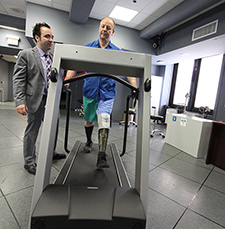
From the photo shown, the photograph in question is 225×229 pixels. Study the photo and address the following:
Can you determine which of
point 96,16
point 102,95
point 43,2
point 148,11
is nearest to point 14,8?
point 43,2

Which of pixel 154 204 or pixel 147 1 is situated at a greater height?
pixel 147 1

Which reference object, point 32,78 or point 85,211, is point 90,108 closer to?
point 32,78

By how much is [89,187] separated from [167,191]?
91 centimetres

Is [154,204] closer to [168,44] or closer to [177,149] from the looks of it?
[177,149]

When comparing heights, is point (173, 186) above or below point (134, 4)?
below

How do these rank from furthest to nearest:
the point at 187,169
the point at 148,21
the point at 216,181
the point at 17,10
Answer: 1. the point at 17,10
2. the point at 148,21
3. the point at 187,169
4. the point at 216,181

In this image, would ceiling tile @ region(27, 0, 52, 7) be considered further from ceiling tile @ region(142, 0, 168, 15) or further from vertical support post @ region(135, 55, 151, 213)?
vertical support post @ region(135, 55, 151, 213)

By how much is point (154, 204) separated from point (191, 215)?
0.29 metres

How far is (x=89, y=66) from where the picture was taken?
1.11m

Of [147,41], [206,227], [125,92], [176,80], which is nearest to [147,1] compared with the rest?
[147,41]

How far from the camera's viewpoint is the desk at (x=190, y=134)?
2.47 m

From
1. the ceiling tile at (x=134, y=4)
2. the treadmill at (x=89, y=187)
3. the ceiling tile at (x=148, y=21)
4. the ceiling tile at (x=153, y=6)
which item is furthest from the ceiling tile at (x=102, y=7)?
the treadmill at (x=89, y=187)

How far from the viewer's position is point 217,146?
2229mm

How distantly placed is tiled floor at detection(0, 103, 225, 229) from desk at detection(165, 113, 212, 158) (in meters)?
0.24
